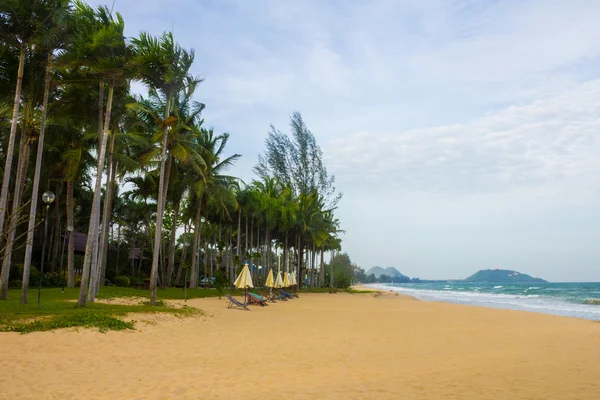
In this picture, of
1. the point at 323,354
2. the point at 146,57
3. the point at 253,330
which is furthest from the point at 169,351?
the point at 146,57

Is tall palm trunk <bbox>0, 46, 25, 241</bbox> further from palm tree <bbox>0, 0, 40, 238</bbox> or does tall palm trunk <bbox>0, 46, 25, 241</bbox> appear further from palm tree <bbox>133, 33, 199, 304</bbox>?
palm tree <bbox>133, 33, 199, 304</bbox>

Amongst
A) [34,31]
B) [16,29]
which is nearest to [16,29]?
[16,29]

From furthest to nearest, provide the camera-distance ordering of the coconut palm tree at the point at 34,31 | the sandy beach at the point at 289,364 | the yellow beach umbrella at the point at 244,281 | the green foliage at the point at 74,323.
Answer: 1. the yellow beach umbrella at the point at 244,281
2. the coconut palm tree at the point at 34,31
3. the green foliage at the point at 74,323
4. the sandy beach at the point at 289,364

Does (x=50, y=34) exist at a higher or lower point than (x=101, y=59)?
higher

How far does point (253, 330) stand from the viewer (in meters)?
12.9

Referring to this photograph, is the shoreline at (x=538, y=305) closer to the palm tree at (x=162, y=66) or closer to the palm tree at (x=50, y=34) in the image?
the palm tree at (x=162, y=66)

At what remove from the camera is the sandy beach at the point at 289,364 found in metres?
6.33

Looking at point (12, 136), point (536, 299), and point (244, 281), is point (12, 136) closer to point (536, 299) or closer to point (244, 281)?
point (244, 281)

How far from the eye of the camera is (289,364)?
8328mm

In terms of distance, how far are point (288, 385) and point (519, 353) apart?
6.32 metres

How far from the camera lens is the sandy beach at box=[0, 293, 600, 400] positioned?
633cm

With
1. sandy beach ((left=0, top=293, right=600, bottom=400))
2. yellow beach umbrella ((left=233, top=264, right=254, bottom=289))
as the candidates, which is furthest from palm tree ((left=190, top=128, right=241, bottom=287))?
sandy beach ((left=0, top=293, right=600, bottom=400))

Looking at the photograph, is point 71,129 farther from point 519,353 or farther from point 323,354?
point 519,353

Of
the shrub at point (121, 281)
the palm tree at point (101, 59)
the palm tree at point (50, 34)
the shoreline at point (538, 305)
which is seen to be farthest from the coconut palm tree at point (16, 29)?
the shoreline at point (538, 305)
